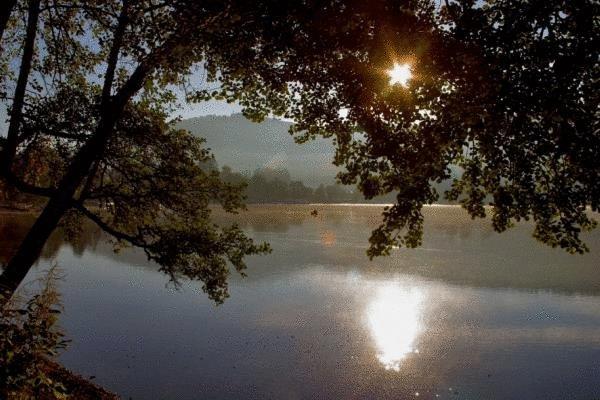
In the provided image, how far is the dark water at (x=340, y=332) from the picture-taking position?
910 inches

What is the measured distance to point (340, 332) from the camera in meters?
31.7

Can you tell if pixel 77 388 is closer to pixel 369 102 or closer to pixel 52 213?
pixel 52 213

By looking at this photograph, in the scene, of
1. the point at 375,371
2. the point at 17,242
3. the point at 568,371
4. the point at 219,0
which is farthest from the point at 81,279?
the point at 219,0

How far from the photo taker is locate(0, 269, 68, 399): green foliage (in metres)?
5.44

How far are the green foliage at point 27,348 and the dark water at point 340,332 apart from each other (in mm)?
4570

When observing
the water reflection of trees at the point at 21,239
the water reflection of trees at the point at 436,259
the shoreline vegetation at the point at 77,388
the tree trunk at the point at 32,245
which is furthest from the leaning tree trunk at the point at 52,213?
the water reflection of trees at the point at 21,239

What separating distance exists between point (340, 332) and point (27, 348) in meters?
27.5

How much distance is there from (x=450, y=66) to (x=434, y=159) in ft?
5.61

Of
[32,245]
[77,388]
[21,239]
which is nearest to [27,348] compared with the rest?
[32,245]

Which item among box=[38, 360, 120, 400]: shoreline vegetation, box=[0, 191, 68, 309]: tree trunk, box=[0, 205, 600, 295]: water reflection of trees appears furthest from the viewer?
box=[0, 205, 600, 295]: water reflection of trees

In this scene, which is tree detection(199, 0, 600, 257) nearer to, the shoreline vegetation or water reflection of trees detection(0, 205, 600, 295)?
the shoreline vegetation

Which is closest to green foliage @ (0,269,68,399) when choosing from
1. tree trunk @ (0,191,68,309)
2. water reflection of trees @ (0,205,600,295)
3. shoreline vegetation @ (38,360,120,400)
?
tree trunk @ (0,191,68,309)

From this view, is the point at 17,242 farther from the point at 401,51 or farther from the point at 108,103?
the point at 401,51

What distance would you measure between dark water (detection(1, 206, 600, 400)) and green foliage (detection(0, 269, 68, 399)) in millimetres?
4570
